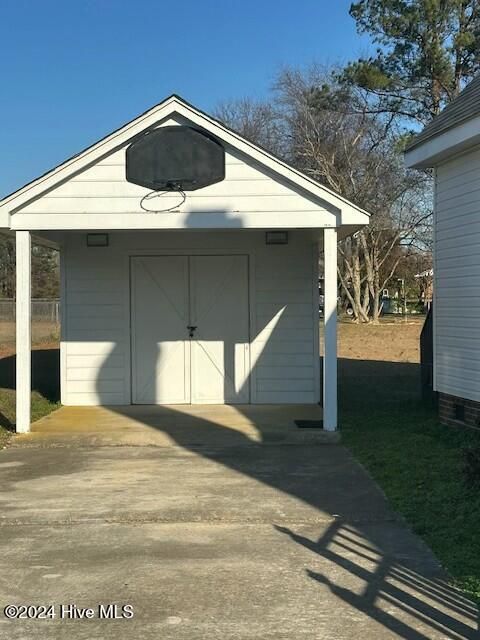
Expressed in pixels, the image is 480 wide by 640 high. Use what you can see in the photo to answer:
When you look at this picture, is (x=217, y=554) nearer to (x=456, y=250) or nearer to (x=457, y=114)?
(x=456, y=250)

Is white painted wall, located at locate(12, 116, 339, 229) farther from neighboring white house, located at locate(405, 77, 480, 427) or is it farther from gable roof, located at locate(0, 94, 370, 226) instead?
neighboring white house, located at locate(405, 77, 480, 427)

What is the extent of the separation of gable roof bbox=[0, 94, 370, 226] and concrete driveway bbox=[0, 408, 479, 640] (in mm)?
3405

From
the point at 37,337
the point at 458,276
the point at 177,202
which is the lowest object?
the point at 37,337

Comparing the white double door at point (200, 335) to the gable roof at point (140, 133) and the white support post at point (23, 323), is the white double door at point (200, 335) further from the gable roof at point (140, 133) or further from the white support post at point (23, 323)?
the gable roof at point (140, 133)

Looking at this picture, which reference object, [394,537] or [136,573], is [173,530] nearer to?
[136,573]

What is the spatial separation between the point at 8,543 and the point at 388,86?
29988 mm

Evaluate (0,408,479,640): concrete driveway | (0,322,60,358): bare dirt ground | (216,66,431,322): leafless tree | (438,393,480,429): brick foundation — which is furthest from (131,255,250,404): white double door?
(216,66,431,322): leafless tree

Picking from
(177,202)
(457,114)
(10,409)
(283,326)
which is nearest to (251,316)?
(283,326)

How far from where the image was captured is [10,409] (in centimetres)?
1166

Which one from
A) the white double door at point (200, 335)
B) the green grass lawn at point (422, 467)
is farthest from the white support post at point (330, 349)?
the white double door at point (200, 335)

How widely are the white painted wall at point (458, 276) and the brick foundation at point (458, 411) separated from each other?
10 cm

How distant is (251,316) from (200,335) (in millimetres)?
872

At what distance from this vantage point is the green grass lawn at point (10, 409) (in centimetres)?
993

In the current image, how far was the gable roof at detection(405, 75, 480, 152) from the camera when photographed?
28.7ft
